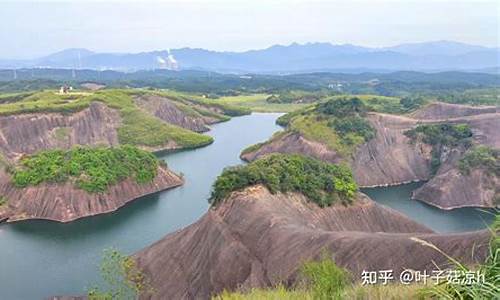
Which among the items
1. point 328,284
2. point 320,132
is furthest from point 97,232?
point 328,284

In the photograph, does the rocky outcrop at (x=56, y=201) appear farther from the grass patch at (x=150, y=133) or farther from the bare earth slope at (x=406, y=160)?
the grass patch at (x=150, y=133)

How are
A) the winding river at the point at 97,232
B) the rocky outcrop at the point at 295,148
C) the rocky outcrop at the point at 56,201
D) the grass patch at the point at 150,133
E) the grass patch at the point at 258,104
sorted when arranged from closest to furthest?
the winding river at the point at 97,232
the rocky outcrop at the point at 56,201
the rocky outcrop at the point at 295,148
the grass patch at the point at 150,133
the grass patch at the point at 258,104

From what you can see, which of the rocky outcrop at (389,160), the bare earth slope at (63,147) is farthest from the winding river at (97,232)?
the rocky outcrop at (389,160)

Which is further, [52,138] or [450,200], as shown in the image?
[52,138]

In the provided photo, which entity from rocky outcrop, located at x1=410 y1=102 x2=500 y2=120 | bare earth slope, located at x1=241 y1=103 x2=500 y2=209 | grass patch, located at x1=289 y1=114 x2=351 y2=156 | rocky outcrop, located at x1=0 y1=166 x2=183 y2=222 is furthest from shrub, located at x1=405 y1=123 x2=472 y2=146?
rocky outcrop, located at x1=0 y1=166 x2=183 y2=222

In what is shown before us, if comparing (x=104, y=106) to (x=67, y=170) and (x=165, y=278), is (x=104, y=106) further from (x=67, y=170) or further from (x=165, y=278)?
(x=165, y=278)

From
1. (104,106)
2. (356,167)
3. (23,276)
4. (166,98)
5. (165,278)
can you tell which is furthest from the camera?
(166,98)

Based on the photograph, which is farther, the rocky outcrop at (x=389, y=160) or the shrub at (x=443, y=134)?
the shrub at (x=443, y=134)

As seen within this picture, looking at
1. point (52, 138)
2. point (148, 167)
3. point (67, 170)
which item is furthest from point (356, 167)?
point (52, 138)

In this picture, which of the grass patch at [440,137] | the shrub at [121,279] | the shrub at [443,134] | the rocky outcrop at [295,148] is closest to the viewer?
the shrub at [121,279]
